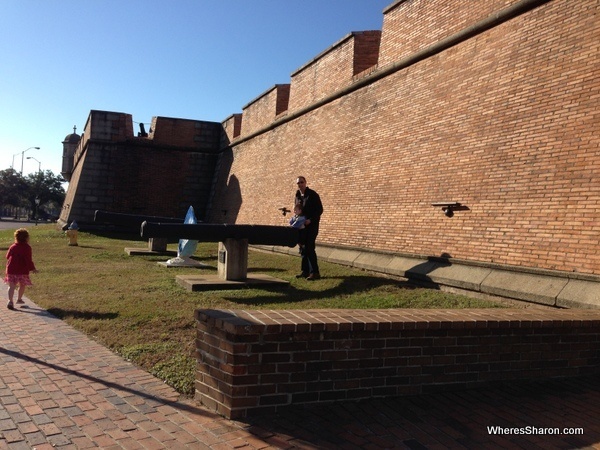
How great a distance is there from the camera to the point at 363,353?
154 inches

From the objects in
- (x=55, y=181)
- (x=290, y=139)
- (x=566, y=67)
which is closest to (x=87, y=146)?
(x=290, y=139)

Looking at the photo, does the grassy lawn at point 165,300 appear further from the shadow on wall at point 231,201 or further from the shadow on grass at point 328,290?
the shadow on wall at point 231,201

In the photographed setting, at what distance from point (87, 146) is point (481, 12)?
1934 cm

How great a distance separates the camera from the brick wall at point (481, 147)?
6.50 m

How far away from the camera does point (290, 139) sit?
16.1 m

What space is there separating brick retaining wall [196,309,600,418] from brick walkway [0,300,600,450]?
0.12m

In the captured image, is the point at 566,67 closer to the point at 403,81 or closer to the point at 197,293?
the point at 403,81

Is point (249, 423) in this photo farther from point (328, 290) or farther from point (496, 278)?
point (496, 278)

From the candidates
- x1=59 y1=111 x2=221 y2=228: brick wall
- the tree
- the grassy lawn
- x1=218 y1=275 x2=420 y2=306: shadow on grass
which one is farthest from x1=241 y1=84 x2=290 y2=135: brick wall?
the tree

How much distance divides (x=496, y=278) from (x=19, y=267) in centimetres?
692

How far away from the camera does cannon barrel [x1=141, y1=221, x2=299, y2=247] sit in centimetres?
782

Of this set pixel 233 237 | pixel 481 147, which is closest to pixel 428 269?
pixel 481 147

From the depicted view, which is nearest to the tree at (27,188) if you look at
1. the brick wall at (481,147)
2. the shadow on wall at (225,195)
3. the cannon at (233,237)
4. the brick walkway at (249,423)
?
the shadow on wall at (225,195)

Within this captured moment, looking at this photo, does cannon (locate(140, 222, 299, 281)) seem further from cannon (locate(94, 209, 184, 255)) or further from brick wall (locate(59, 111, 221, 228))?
brick wall (locate(59, 111, 221, 228))
